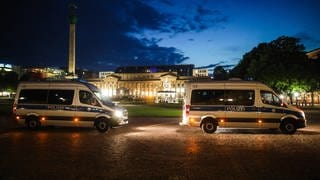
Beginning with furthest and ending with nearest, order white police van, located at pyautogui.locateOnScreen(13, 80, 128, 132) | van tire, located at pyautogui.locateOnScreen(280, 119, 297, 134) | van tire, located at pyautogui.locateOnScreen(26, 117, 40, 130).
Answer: van tire, located at pyautogui.locateOnScreen(26, 117, 40, 130)
white police van, located at pyautogui.locateOnScreen(13, 80, 128, 132)
van tire, located at pyautogui.locateOnScreen(280, 119, 297, 134)

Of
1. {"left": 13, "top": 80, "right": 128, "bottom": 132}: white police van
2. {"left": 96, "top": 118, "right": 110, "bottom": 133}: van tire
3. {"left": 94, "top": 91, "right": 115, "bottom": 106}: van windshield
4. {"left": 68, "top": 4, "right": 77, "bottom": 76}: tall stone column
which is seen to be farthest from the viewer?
{"left": 68, "top": 4, "right": 77, "bottom": 76}: tall stone column

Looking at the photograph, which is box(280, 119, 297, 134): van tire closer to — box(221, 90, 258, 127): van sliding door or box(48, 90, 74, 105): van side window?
box(221, 90, 258, 127): van sliding door

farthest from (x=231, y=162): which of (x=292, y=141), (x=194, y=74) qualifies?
(x=194, y=74)

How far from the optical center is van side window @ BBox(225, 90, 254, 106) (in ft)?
61.7

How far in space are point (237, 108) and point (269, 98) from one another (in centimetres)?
170

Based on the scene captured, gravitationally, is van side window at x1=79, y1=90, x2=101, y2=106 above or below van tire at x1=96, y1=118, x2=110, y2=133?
above

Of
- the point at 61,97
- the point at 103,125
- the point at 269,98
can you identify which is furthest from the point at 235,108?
A: the point at 61,97

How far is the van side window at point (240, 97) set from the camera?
1880 centimetres

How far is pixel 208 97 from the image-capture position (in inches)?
749

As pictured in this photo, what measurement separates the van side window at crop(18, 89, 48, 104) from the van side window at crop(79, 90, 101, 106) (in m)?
2.02

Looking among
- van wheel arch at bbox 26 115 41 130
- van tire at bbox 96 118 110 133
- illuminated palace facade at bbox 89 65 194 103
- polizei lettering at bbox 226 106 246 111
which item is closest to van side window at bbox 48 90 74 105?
van wheel arch at bbox 26 115 41 130

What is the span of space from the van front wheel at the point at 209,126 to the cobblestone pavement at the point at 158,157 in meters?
1.88

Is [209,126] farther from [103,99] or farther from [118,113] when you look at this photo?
[103,99]

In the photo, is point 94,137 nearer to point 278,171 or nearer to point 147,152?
point 147,152
